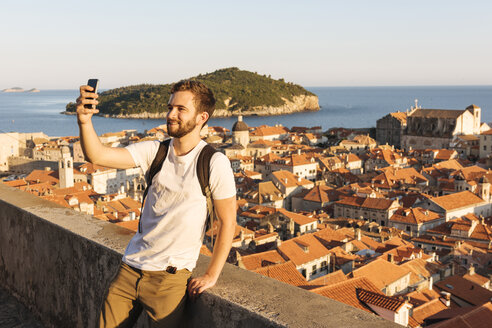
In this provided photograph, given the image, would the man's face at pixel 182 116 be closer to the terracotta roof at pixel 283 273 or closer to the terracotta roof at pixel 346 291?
the terracotta roof at pixel 346 291

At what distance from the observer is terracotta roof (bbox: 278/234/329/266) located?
20781 mm

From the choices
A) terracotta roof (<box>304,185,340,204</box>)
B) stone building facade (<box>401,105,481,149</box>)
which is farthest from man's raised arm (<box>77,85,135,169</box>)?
stone building facade (<box>401,105,481,149</box>)

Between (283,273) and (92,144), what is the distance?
14753 millimetres

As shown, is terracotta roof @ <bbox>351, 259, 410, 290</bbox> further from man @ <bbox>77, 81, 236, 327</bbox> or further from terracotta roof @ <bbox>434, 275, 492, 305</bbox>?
man @ <bbox>77, 81, 236, 327</bbox>

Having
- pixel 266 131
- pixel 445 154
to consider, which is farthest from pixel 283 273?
pixel 266 131

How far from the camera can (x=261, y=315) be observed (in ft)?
8.12

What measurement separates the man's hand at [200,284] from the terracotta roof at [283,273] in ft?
45.1

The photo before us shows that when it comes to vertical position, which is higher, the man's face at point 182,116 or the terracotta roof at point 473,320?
the man's face at point 182,116

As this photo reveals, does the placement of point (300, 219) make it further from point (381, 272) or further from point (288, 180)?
point (288, 180)

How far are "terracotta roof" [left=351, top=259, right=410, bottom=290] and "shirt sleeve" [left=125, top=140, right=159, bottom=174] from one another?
1557 centimetres

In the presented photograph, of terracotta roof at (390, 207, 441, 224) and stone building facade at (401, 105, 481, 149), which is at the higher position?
stone building facade at (401, 105, 481, 149)

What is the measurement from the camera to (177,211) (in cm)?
263

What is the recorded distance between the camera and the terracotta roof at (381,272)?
1780 centimetres

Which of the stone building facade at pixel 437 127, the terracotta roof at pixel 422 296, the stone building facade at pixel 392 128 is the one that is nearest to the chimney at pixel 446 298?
the terracotta roof at pixel 422 296
